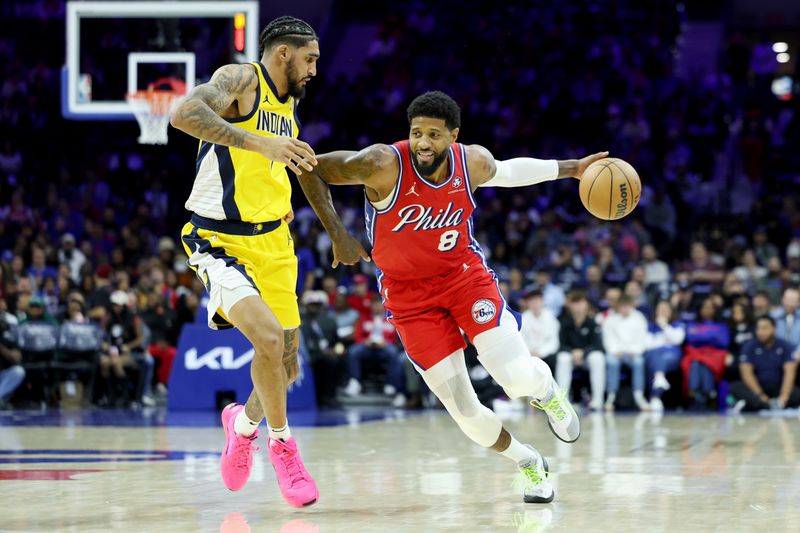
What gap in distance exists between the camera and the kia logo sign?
12955mm

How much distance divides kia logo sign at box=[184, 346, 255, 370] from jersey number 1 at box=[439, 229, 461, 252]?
293 inches

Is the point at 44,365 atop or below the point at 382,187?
below

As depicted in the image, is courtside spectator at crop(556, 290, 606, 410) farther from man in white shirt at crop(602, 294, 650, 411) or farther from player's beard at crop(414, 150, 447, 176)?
player's beard at crop(414, 150, 447, 176)

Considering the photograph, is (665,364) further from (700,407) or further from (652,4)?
(652,4)

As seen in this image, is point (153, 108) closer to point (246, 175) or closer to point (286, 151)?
point (246, 175)

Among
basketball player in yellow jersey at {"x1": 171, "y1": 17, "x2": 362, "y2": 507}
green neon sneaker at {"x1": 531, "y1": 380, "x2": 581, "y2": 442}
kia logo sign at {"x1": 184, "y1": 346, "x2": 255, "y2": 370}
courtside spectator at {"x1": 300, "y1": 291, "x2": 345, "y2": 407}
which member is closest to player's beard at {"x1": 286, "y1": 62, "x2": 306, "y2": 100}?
basketball player in yellow jersey at {"x1": 171, "y1": 17, "x2": 362, "y2": 507}

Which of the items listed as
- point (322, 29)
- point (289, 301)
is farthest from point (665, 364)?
point (322, 29)

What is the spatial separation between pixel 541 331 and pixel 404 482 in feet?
26.4

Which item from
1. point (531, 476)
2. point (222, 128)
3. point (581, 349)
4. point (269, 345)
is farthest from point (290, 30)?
point (581, 349)

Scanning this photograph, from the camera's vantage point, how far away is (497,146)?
20.8m

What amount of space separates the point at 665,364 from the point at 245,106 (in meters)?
9.52

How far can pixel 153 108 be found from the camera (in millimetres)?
12859

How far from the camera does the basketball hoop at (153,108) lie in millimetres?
12773

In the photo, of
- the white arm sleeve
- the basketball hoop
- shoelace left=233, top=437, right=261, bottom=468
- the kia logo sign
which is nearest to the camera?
shoelace left=233, top=437, right=261, bottom=468
